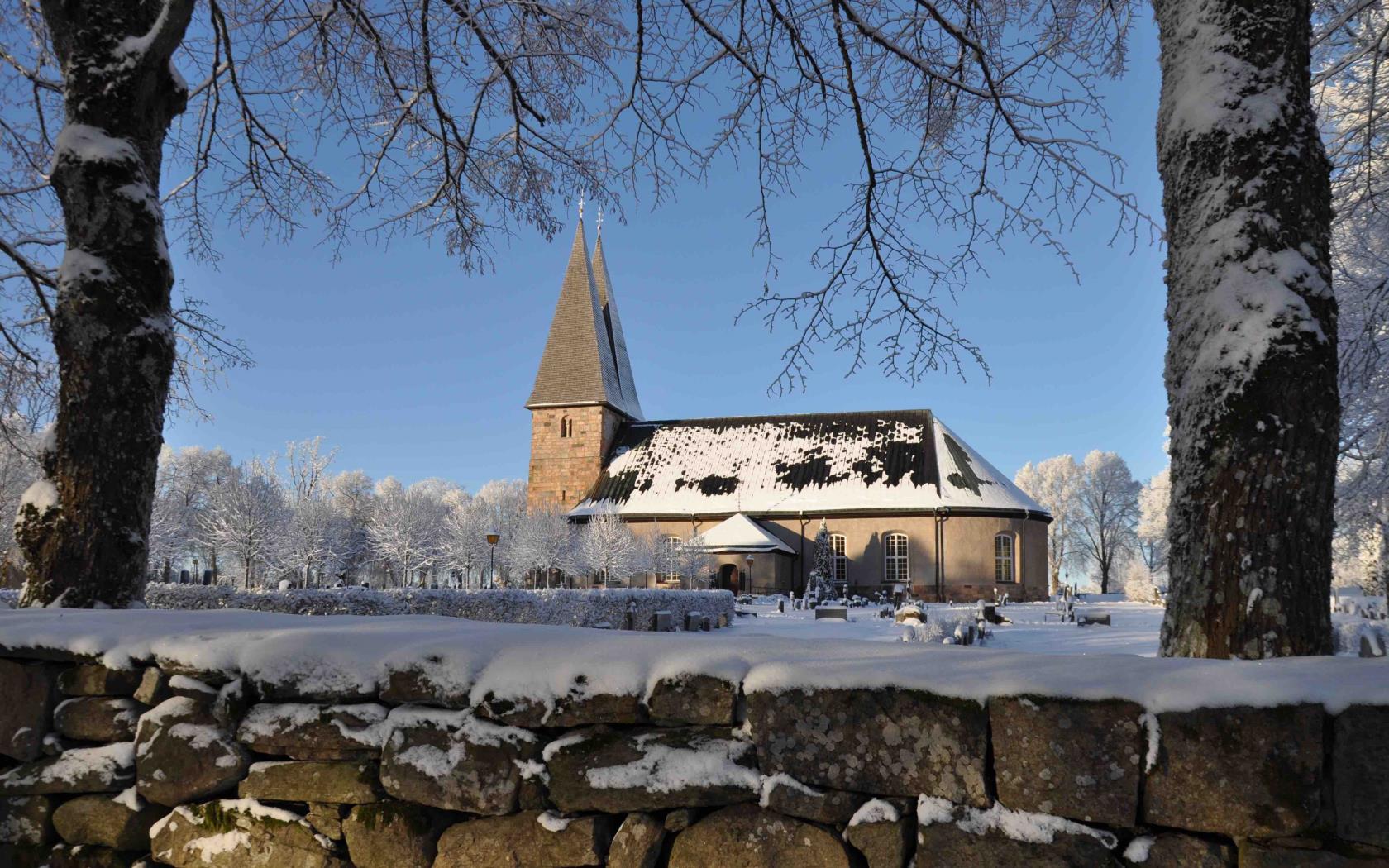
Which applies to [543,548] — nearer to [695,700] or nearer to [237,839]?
[237,839]

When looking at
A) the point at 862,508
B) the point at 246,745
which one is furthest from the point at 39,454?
the point at 862,508

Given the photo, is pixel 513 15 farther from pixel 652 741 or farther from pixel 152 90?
pixel 652 741

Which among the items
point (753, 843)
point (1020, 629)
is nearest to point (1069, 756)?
point (753, 843)

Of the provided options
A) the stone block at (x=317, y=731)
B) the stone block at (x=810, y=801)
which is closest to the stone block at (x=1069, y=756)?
the stone block at (x=810, y=801)

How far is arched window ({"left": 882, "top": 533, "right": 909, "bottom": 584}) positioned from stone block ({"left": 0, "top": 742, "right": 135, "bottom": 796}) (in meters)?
37.8

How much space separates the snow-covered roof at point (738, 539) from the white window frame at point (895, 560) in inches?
165

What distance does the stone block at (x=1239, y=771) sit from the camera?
2064mm

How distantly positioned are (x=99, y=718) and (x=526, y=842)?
1942 mm

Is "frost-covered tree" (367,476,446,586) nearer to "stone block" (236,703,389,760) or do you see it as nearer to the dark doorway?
the dark doorway

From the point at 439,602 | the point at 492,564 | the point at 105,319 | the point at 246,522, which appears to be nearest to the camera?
the point at 105,319

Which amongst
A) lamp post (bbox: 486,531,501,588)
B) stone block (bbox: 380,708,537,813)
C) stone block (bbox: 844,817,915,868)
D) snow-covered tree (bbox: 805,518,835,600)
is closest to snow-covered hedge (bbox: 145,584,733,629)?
stone block (bbox: 380,708,537,813)

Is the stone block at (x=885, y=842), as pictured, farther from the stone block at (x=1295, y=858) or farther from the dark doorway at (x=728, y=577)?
the dark doorway at (x=728, y=577)

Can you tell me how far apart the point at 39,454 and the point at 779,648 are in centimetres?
455

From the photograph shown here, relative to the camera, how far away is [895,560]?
3941 cm
